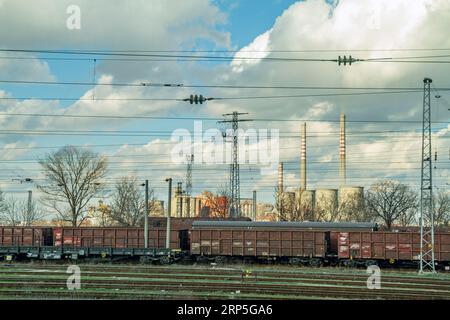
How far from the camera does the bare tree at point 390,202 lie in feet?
272

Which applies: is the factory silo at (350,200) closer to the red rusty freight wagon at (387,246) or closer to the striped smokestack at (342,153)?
the striped smokestack at (342,153)

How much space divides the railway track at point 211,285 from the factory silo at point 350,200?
60100 mm

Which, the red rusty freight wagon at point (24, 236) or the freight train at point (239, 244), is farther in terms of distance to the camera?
the red rusty freight wagon at point (24, 236)

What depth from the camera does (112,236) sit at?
125 feet

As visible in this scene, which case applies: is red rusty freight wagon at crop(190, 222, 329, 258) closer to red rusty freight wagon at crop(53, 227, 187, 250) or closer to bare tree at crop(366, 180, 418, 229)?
red rusty freight wagon at crop(53, 227, 187, 250)

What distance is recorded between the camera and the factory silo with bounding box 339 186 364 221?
85.4m

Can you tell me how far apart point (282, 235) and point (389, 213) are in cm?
5208

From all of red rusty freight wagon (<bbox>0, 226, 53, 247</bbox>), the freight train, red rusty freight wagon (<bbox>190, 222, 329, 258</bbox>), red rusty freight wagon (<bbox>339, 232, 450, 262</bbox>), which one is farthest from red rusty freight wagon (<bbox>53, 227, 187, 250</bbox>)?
red rusty freight wagon (<bbox>339, 232, 450, 262</bbox>)

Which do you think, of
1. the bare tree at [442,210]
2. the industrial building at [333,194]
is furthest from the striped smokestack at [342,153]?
the bare tree at [442,210]

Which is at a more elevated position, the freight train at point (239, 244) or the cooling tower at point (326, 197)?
the cooling tower at point (326, 197)

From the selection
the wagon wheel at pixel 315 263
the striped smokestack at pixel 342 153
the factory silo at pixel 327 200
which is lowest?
the wagon wheel at pixel 315 263

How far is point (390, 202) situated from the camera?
8425cm

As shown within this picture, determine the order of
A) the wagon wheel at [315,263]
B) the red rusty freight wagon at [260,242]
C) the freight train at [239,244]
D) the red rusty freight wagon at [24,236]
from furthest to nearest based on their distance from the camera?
the red rusty freight wagon at [24,236]
the red rusty freight wagon at [260,242]
the wagon wheel at [315,263]
the freight train at [239,244]
